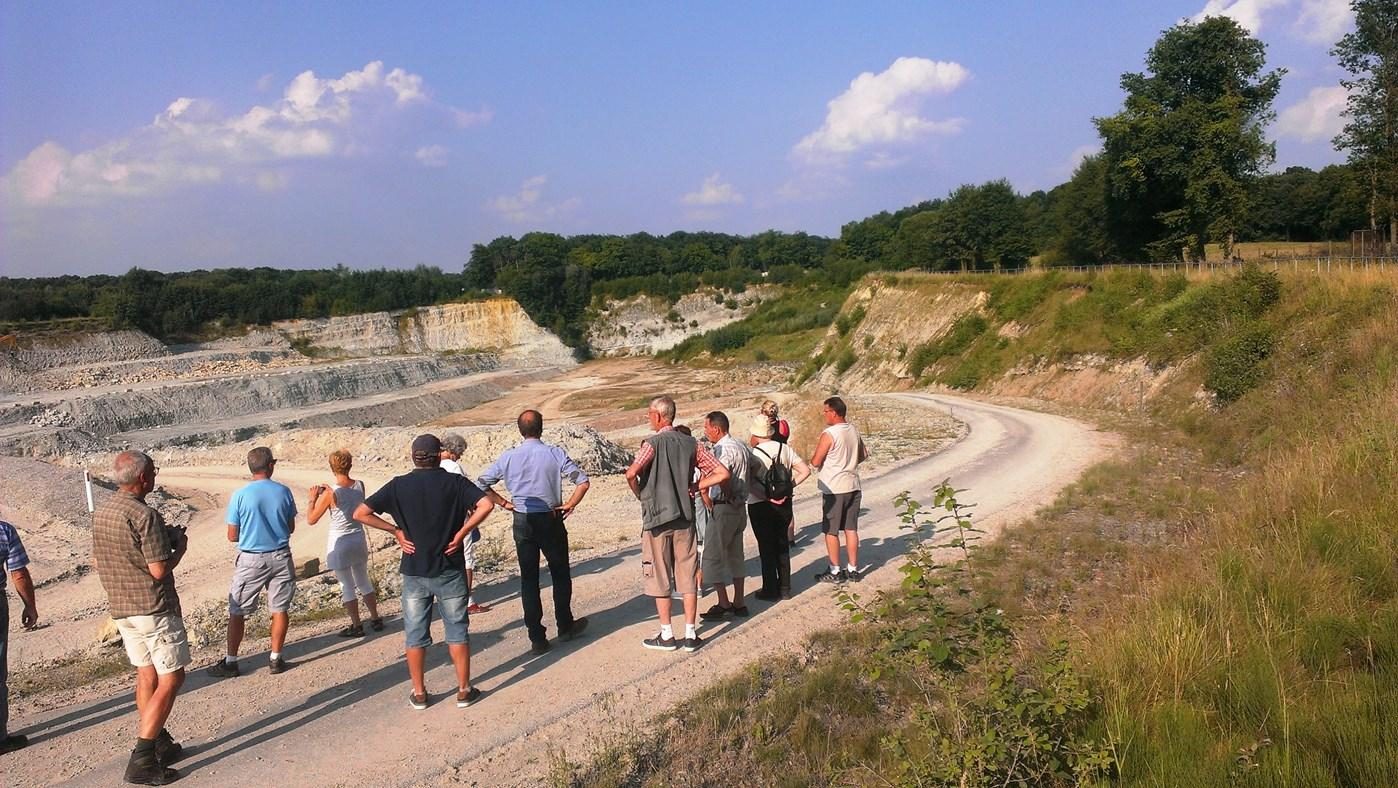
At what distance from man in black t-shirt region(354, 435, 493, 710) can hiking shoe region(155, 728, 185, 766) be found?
5.16 feet

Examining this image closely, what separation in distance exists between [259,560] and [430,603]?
222 centimetres

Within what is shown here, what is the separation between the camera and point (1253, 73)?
38.3 meters

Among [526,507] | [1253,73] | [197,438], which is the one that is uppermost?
[1253,73]

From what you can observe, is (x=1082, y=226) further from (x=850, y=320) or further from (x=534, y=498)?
(x=534, y=498)

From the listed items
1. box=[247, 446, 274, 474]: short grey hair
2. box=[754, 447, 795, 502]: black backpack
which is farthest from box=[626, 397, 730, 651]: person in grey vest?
box=[247, 446, 274, 474]: short grey hair

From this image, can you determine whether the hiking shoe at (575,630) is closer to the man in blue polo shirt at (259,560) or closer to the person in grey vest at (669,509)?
the person in grey vest at (669,509)

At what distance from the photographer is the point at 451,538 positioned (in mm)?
6348

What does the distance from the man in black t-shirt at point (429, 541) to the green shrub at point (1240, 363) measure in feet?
63.6

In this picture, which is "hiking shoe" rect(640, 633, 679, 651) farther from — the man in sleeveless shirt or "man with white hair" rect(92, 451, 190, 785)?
"man with white hair" rect(92, 451, 190, 785)

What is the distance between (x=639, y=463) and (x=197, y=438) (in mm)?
46631

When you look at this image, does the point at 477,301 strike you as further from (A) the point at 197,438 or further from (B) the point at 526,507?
(B) the point at 526,507

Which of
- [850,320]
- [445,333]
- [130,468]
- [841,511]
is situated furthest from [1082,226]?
[445,333]

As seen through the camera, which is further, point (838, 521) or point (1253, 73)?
point (1253, 73)

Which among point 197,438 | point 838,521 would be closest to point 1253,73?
point 838,521
